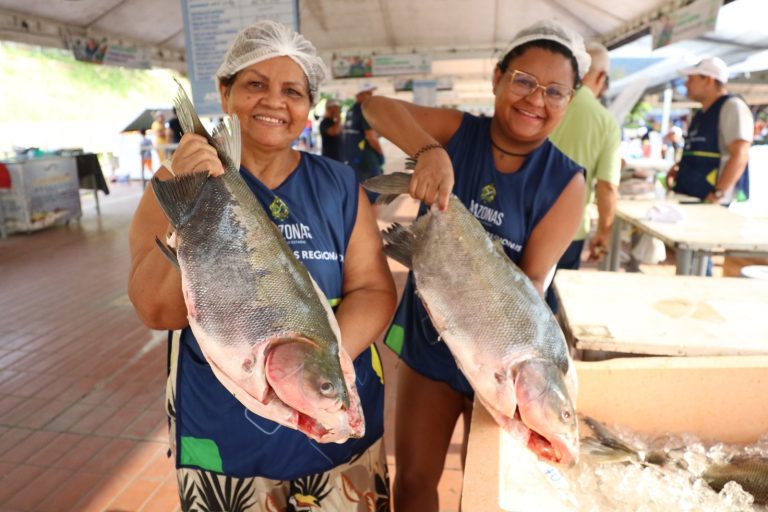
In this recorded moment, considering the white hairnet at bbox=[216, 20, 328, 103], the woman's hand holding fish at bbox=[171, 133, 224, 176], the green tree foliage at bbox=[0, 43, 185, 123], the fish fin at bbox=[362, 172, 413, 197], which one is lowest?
the fish fin at bbox=[362, 172, 413, 197]

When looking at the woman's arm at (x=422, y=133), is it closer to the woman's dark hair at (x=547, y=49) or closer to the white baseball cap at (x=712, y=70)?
the woman's dark hair at (x=547, y=49)

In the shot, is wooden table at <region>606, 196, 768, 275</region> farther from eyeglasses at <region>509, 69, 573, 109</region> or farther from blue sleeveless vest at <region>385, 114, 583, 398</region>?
eyeglasses at <region>509, 69, 573, 109</region>

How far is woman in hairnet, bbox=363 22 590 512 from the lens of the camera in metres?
1.73

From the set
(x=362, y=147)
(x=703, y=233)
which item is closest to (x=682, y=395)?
(x=703, y=233)

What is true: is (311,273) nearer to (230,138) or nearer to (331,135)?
(230,138)

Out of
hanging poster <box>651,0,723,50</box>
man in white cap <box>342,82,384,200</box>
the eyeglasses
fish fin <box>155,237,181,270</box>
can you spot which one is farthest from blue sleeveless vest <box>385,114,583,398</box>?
man in white cap <box>342,82,384,200</box>

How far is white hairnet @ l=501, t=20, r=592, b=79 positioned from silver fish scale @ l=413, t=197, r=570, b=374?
Result: 0.64m

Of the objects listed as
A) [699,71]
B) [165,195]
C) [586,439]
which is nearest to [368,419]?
[586,439]

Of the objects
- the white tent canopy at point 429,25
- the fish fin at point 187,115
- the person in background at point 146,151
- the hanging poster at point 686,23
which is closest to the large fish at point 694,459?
the fish fin at point 187,115

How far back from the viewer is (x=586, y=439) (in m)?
1.61

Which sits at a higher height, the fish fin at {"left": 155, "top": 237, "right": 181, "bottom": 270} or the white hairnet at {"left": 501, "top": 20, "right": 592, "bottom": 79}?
the white hairnet at {"left": 501, "top": 20, "right": 592, "bottom": 79}

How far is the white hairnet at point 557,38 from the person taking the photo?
171 centimetres

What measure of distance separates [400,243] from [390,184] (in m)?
0.18

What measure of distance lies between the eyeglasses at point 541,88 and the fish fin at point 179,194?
42.5 inches
